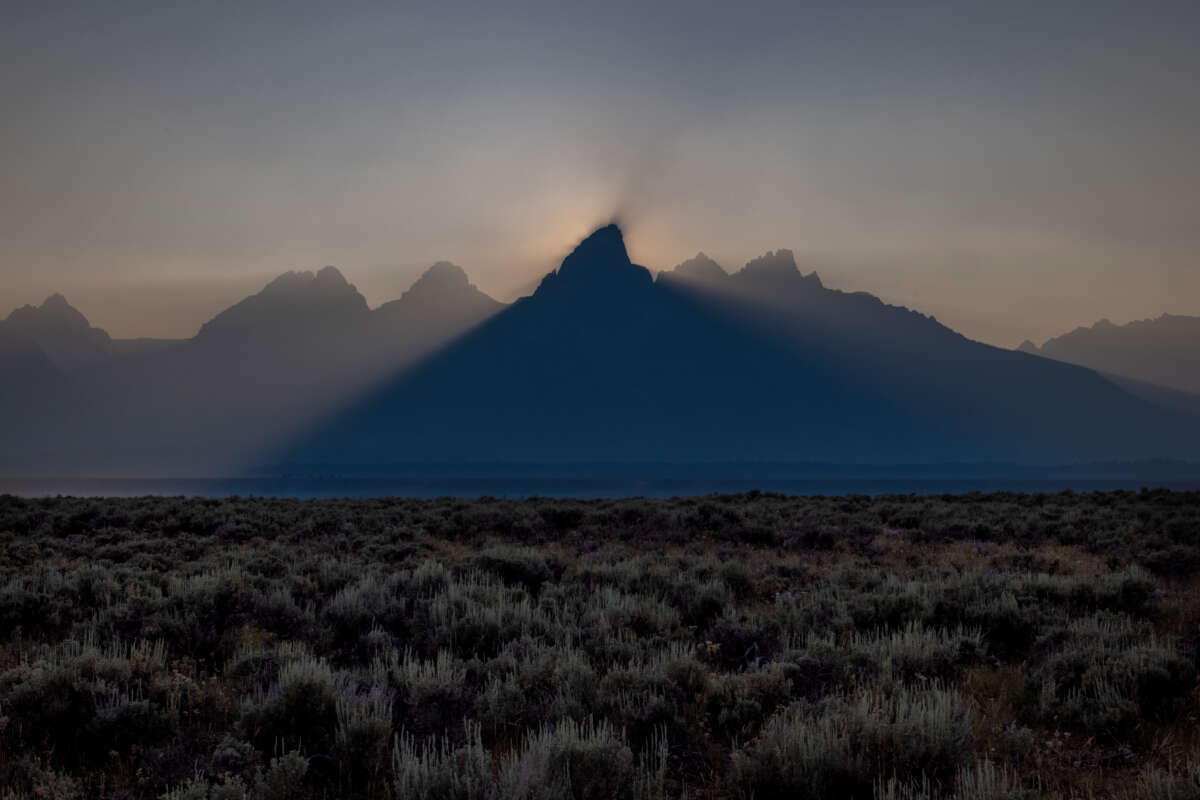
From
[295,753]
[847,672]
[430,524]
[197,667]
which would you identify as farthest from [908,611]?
[430,524]

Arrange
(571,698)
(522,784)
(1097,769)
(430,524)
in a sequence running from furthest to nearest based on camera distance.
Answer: (430,524) → (571,698) → (1097,769) → (522,784)

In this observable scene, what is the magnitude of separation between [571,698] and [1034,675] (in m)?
4.54

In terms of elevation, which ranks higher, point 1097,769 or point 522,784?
point 522,784

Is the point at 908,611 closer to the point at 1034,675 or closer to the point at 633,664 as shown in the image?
the point at 1034,675

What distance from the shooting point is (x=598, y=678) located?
6.40 meters

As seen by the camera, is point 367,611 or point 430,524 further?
point 430,524

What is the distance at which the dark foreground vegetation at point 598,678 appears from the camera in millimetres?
4285

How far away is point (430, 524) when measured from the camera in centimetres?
2133

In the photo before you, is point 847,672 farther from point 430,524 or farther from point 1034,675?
point 430,524

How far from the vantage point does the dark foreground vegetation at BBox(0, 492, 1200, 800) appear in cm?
429

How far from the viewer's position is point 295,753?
4266 mm

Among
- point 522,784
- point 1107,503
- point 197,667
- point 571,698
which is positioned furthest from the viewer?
point 1107,503

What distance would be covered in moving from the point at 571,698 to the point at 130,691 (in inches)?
157

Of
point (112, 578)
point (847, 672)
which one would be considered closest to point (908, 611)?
point (847, 672)
